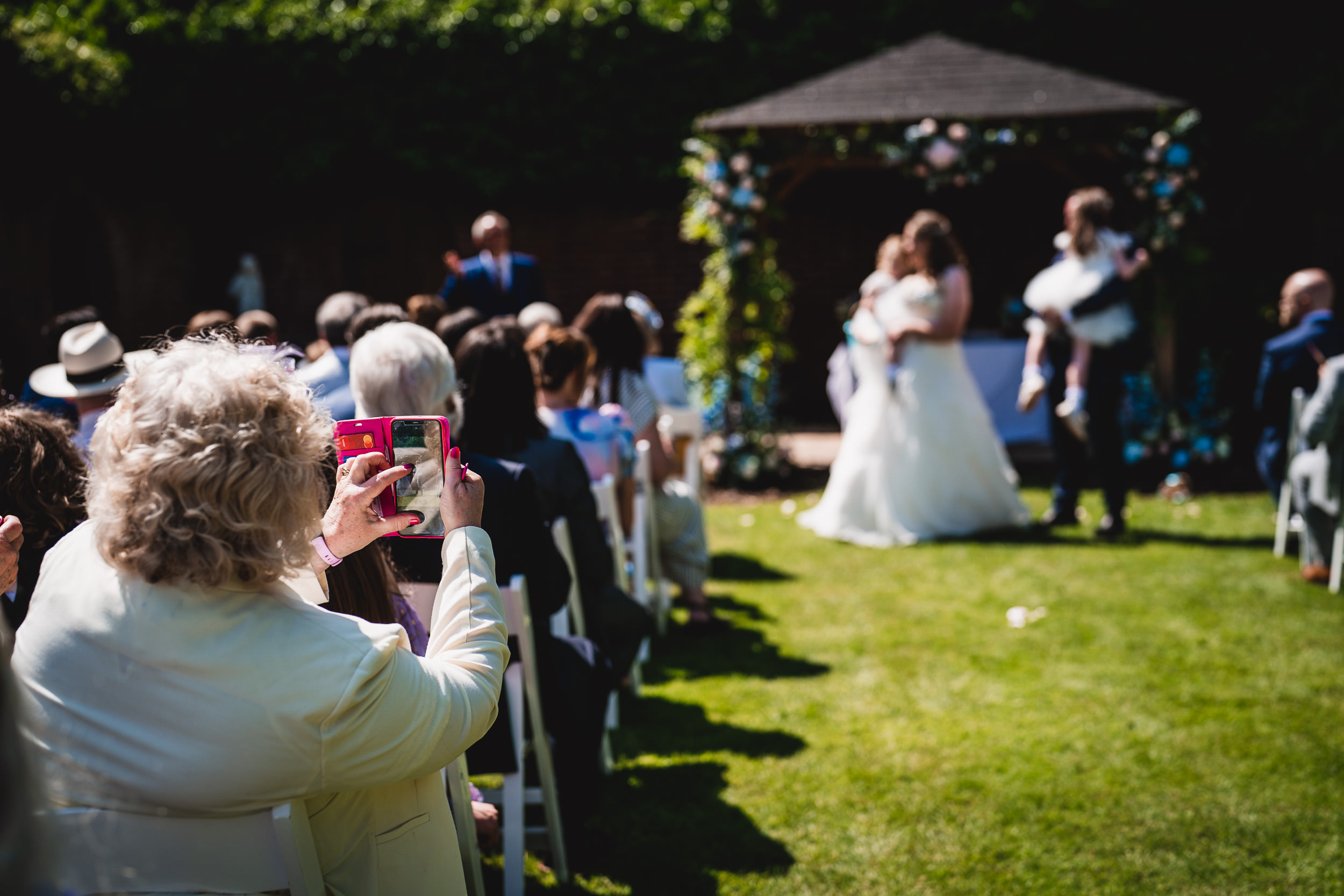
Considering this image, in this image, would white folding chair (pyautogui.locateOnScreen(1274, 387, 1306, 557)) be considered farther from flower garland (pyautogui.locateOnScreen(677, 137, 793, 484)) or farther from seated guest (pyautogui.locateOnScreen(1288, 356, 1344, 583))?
flower garland (pyautogui.locateOnScreen(677, 137, 793, 484))

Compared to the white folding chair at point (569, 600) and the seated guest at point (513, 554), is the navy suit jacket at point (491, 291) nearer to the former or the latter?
the white folding chair at point (569, 600)

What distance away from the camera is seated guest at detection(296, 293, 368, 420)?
4203 mm

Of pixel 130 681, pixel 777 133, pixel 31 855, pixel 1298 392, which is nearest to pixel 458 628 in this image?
pixel 130 681

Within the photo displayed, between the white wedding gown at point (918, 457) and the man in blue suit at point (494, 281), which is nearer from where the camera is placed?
the white wedding gown at point (918, 457)

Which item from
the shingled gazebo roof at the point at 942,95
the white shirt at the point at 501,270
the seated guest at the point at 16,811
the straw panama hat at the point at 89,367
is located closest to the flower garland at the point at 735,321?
the shingled gazebo roof at the point at 942,95

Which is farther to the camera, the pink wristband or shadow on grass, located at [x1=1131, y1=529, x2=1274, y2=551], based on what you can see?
shadow on grass, located at [x1=1131, y1=529, x2=1274, y2=551]

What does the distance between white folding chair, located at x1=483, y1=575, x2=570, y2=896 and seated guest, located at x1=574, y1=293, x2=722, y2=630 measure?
2.23m

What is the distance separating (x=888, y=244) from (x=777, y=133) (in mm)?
2039

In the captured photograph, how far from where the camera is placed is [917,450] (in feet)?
22.6

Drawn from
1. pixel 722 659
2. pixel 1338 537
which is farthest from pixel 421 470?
pixel 1338 537

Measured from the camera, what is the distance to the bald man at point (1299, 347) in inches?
226

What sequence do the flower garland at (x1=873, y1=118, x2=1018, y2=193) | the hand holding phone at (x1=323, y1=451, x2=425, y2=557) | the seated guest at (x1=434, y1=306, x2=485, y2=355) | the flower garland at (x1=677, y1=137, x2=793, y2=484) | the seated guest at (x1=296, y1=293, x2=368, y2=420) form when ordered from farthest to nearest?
1. the flower garland at (x1=677, y1=137, x2=793, y2=484)
2. the flower garland at (x1=873, y1=118, x2=1018, y2=193)
3. the seated guest at (x1=434, y1=306, x2=485, y2=355)
4. the seated guest at (x1=296, y1=293, x2=368, y2=420)
5. the hand holding phone at (x1=323, y1=451, x2=425, y2=557)

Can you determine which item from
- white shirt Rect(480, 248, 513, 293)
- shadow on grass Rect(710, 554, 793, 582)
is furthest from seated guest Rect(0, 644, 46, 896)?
white shirt Rect(480, 248, 513, 293)

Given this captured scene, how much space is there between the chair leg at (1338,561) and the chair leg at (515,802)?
4.60m
